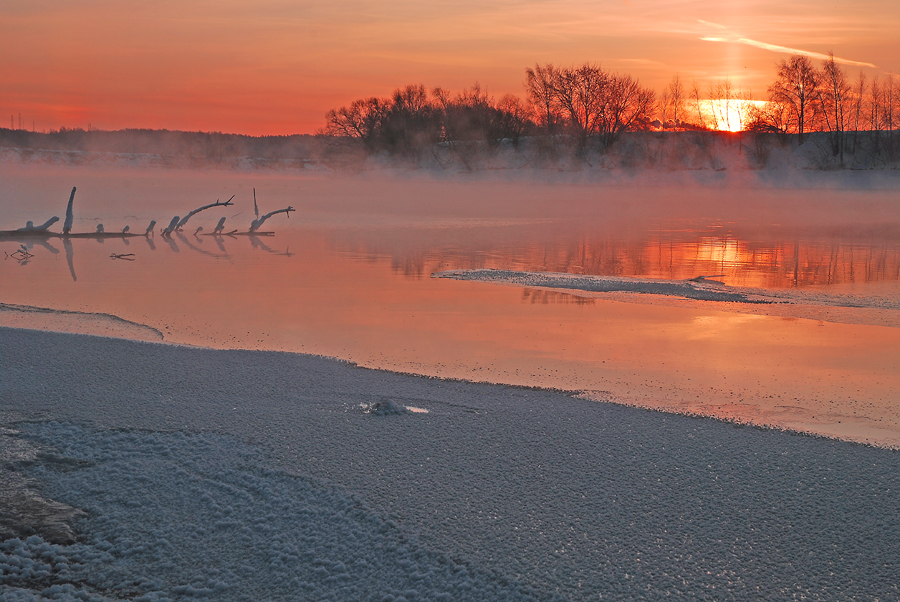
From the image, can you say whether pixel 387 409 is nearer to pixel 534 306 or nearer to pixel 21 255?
pixel 534 306

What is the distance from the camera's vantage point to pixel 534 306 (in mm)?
10164

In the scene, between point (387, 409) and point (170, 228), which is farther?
point (170, 228)

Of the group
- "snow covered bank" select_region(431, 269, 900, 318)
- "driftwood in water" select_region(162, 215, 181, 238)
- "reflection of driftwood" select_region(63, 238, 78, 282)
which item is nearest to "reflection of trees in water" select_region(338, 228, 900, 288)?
"snow covered bank" select_region(431, 269, 900, 318)

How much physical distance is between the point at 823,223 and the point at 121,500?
29115 mm

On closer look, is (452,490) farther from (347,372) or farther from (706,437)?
(347,372)

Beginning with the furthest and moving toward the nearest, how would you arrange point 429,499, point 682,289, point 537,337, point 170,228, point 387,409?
point 170,228 < point 682,289 < point 537,337 < point 387,409 < point 429,499

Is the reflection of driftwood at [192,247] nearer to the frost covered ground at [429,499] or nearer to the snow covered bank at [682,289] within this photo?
the snow covered bank at [682,289]

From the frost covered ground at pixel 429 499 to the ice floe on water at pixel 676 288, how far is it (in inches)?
236

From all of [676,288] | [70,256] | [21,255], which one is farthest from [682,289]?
[21,255]

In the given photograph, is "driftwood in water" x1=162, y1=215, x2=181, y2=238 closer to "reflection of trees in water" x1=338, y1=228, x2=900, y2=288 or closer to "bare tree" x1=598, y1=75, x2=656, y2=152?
"reflection of trees in water" x1=338, y1=228, x2=900, y2=288

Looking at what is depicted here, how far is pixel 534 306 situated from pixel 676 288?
2396 millimetres

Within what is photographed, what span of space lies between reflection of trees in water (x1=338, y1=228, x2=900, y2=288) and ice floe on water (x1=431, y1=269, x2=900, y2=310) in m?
0.76

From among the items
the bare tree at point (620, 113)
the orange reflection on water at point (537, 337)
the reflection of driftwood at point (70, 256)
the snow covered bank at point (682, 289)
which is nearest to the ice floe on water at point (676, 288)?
the snow covered bank at point (682, 289)

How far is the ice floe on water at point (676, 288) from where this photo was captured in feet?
34.0
